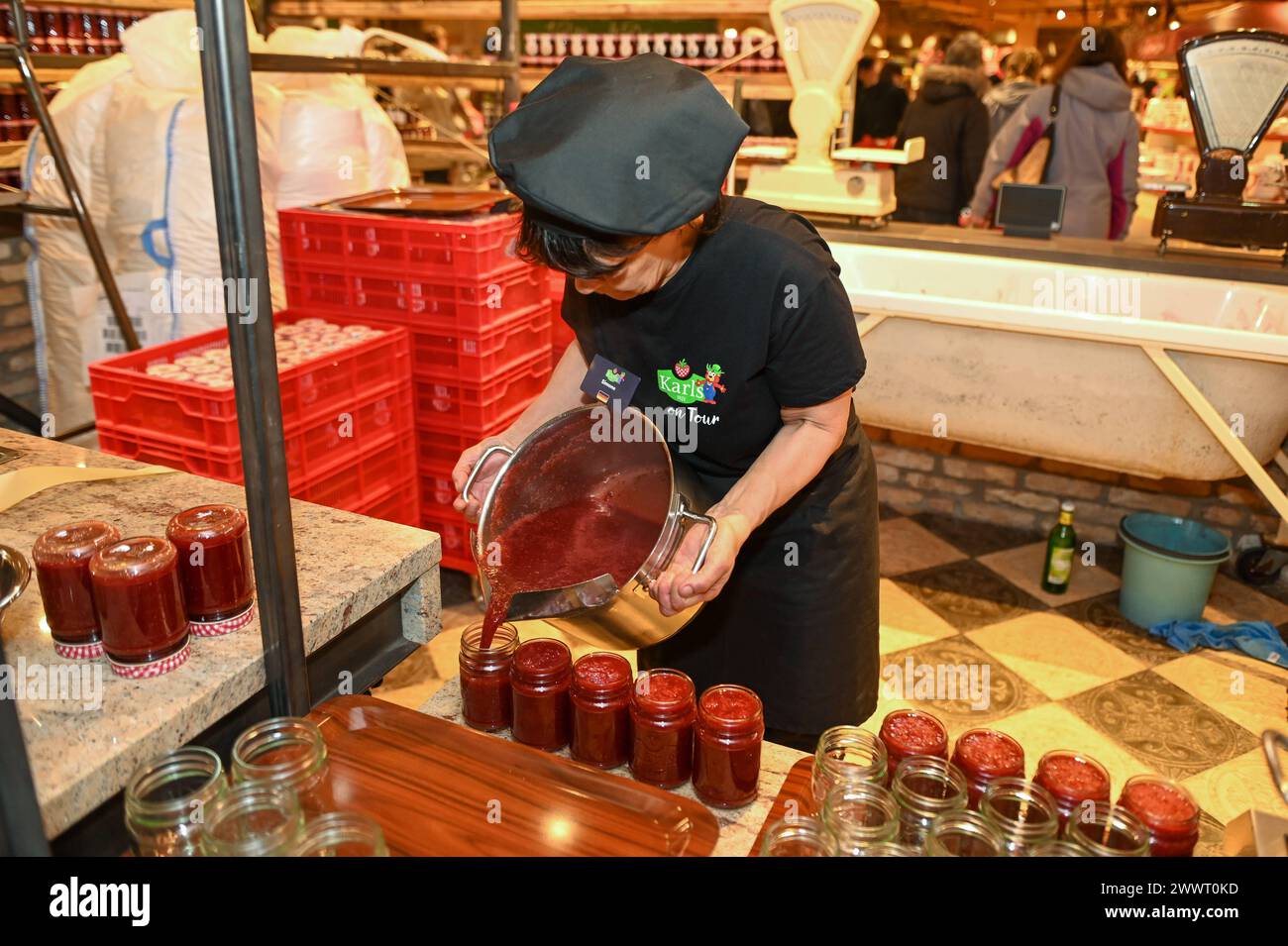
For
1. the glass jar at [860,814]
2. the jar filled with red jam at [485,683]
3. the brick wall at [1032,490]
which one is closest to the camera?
the glass jar at [860,814]

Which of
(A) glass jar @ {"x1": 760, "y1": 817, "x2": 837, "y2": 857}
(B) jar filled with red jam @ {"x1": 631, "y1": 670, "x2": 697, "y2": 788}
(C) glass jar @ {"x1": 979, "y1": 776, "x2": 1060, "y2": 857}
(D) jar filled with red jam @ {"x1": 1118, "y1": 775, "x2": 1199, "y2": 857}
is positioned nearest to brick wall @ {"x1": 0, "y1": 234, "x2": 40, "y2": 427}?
(B) jar filled with red jam @ {"x1": 631, "y1": 670, "x2": 697, "y2": 788}

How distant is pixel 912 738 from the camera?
3.79ft

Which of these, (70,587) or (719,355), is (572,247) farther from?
(70,587)

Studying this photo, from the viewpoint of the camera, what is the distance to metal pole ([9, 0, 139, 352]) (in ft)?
8.50

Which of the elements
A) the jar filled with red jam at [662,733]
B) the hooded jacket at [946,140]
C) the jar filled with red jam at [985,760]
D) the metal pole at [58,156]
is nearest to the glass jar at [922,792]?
the jar filled with red jam at [985,760]

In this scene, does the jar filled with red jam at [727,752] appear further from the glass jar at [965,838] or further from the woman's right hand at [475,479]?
the woman's right hand at [475,479]

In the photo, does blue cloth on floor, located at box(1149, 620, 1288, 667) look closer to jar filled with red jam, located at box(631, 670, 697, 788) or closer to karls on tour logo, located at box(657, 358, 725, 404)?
karls on tour logo, located at box(657, 358, 725, 404)

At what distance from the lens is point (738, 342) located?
144 centimetres

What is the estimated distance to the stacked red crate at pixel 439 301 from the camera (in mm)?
2787

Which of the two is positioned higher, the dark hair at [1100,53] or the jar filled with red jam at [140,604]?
the dark hair at [1100,53]

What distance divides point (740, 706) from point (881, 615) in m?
2.09

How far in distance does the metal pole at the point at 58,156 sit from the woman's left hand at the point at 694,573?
2.38 metres

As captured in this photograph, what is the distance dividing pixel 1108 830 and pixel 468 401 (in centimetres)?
222

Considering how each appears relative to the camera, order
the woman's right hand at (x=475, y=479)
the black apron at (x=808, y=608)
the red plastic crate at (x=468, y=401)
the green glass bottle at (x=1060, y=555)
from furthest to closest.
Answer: the green glass bottle at (x=1060, y=555), the red plastic crate at (x=468, y=401), the black apron at (x=808, y=608), the woman's right hand at (x=475, y=479)
